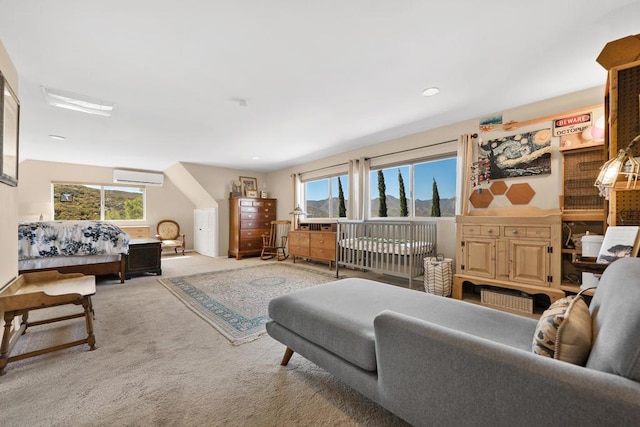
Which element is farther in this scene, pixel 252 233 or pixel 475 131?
pixel 252 233

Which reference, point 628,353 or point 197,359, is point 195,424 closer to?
point 197,359

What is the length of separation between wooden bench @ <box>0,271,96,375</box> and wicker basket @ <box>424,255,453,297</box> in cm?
331

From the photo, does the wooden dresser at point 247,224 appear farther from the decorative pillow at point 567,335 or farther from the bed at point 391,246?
the decorative pillow at point 567,335

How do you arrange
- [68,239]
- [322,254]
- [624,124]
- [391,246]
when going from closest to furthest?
[624,124] → [68,239] → [391,246] → [322,254]

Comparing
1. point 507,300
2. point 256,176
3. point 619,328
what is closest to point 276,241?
point 256,176

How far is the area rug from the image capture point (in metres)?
2.32

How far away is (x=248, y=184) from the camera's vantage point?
668 cm

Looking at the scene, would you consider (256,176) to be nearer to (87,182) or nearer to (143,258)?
(143,258)

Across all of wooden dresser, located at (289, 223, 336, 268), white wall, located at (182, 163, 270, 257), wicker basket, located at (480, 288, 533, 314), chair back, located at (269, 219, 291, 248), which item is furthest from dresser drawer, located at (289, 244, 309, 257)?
wicker basket, located at (480, 288, 533, 314)

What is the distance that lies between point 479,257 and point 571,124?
1.61 metres

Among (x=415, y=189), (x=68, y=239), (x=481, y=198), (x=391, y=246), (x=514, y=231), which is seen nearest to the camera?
(x=514, y=231)

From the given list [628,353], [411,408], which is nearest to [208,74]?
[411,408]

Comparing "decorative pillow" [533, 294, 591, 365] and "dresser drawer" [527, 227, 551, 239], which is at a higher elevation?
"dresser drawer" [527, 227, 551, 239]

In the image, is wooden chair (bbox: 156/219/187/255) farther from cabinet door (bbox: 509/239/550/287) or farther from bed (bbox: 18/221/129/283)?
cabinet door (bbox: 509/239/550/287)
